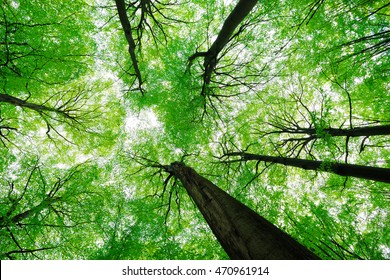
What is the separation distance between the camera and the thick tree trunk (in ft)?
6.46

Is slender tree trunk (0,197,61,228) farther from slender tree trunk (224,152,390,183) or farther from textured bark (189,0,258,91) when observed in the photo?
slender tree trunk (224,152,390,183)

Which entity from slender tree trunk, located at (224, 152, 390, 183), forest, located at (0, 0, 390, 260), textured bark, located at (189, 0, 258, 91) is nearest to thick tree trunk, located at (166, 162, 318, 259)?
forest, located at (0, 0, 390, 260)

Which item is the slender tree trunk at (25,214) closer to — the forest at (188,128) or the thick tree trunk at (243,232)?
the forest at (188,128)

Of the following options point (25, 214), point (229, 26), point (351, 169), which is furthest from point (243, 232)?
point (25, 214)

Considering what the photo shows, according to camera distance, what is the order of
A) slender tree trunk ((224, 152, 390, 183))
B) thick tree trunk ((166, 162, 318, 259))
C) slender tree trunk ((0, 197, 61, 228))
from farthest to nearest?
1. slender tree trunk ((0, 197, 61, 228))
2. slender tree trunk ((224, 152, 390, 183))
3. thick tree trunk ((166, 162, 318, 259))

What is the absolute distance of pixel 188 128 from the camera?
8.49 metres

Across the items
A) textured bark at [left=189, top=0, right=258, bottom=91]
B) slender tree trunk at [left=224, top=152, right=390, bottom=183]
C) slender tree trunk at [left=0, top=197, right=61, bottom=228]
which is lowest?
slender tree trunk at [left=0, top=197, right=61, bottom=228]

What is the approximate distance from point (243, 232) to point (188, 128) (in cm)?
636

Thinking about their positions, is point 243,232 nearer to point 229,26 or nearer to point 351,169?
point 351,169

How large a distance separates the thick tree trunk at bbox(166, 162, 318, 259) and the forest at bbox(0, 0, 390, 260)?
12cm
